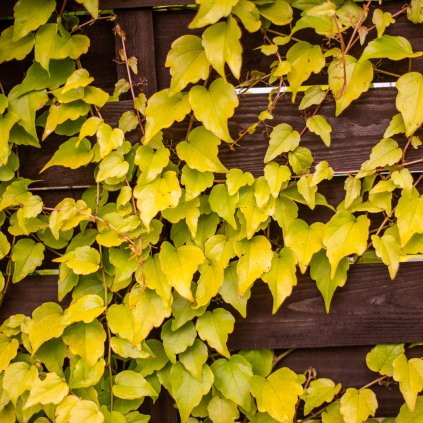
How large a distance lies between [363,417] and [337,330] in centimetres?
22

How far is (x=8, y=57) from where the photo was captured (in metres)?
1.17

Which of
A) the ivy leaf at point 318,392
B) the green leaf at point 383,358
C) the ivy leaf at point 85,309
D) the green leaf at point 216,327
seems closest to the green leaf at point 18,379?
the ivy leaf at point 85,309

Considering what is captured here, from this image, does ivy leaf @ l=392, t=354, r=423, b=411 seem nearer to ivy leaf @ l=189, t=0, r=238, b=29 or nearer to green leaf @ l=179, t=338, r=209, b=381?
green leaf @ l=179, t=338, r=209, b=381

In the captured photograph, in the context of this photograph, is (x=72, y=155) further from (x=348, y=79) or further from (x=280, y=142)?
(x=348, y=79)

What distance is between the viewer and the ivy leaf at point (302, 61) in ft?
3.73

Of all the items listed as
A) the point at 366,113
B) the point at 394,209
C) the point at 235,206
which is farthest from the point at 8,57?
the point at 394,209

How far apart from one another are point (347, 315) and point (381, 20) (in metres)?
0.68

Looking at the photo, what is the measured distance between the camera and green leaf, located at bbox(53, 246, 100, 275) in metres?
1.17

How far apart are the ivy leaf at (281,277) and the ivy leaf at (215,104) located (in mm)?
319

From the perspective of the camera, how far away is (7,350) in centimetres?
126

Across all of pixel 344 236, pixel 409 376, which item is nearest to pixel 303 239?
pixel 344 236

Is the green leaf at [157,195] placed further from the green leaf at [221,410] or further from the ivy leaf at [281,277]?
the green leaf at [221,410]

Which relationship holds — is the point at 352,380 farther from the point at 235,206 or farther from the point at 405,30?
the point at 405,30

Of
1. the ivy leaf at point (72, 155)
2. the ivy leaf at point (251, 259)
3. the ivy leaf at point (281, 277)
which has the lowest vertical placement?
the ivy leaf at point (281, 277)
